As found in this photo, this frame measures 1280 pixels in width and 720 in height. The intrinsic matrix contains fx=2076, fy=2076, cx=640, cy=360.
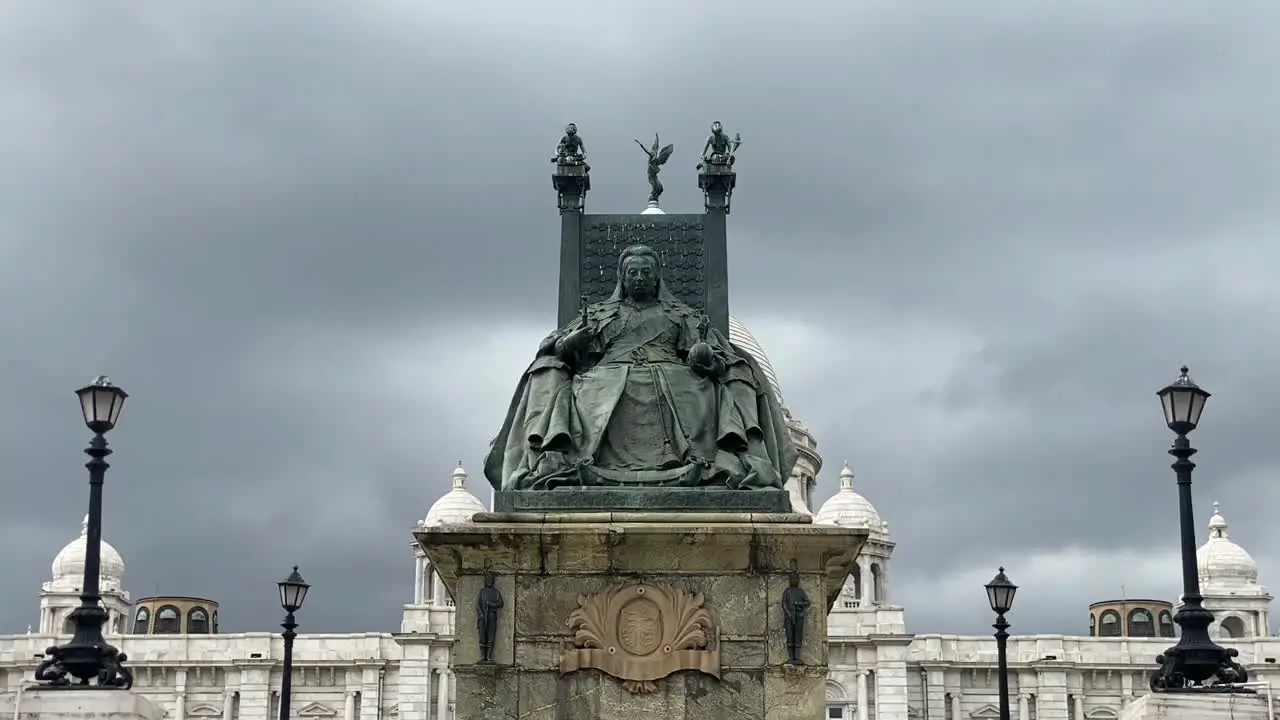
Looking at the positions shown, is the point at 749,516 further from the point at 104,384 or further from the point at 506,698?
the point at 104,384

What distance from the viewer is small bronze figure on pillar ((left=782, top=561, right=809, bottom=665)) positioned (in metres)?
16.3

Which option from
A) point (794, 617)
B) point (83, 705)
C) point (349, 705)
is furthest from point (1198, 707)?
point (349, 705)

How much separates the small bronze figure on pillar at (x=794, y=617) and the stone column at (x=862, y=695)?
266ft

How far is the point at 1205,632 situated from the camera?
869 inches

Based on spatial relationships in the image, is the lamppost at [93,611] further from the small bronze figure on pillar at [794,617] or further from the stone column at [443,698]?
the stone column at [443,698]

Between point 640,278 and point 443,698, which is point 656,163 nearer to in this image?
point 640,278

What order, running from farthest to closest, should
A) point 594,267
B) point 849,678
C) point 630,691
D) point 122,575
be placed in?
point 122,575 < point 849,678 < point 594,267 < point 630,691

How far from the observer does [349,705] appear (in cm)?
9856

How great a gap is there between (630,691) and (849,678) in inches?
3256

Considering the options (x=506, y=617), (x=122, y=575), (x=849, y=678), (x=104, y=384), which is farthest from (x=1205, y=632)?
(x=122, y=575)

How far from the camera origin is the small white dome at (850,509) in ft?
364

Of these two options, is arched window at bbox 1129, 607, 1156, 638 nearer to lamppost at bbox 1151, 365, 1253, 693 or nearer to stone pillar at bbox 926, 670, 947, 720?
stone pillar at bbox 926, 670, 947, 720

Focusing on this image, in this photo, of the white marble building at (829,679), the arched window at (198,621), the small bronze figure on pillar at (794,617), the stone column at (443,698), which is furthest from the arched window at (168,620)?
the small bronze figure on pillar at (794,617)

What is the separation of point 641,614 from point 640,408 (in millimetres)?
1978
